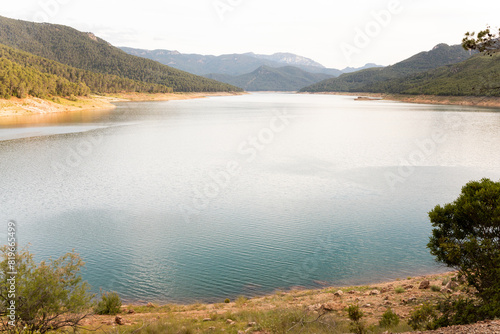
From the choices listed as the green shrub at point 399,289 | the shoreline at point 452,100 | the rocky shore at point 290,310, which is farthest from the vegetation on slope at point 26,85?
the shoreline at point 452,100

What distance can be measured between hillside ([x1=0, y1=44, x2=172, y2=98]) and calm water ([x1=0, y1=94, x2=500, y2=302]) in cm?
4079

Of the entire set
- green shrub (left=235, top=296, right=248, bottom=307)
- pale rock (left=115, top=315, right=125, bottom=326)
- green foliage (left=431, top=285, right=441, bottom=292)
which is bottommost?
green shrub (left=235, top=296, right=248, bottom=307)

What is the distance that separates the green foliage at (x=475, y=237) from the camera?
8023 millimetres

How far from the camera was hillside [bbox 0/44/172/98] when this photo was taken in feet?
256

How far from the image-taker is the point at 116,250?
15.4 m

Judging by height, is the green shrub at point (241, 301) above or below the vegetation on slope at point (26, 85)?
below

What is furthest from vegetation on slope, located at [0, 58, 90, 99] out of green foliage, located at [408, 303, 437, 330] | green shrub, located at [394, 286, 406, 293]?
green foliage, located at [408, 303, 437, 330]

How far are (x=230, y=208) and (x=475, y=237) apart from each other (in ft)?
47.0

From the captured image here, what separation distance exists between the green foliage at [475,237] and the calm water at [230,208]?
16.2 feet

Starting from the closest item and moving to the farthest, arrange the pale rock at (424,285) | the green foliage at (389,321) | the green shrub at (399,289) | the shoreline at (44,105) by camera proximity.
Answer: the green foliage at (389,321)
the green shrub at (399,289)
the pale rock at (424,285)
the shoreline at (44,105)

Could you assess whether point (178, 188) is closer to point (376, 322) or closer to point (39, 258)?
point (39, 258)

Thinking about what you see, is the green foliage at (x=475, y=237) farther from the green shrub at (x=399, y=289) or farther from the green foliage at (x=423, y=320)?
the green shrub at (x=399, y=289)

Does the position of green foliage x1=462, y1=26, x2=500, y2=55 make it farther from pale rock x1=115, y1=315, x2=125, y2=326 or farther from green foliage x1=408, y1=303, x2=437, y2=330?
pale rock x1=115, y1=315, x2=125, y2=326

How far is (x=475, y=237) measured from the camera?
8.52 meters
